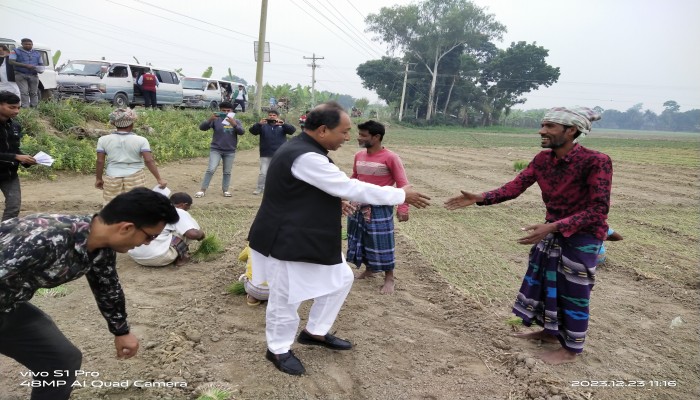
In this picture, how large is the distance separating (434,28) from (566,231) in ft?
161

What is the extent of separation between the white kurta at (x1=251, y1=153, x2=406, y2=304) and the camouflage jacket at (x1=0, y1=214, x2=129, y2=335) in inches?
42.0

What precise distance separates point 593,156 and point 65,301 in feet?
13.9

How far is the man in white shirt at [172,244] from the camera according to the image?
4.62 metres

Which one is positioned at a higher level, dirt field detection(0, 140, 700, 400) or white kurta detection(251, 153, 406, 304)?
white kurta detection(251, 153, 406, 304)

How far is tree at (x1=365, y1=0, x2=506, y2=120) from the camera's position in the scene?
4728cm

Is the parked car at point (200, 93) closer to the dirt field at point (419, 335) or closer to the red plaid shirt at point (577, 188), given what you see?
the dirt field at point (419, 335)

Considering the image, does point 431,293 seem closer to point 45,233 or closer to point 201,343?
point 201,343

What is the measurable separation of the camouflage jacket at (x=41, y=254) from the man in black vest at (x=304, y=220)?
38.2 inches

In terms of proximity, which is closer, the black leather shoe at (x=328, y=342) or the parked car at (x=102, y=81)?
the black leather shoe at (x=328, y=342)

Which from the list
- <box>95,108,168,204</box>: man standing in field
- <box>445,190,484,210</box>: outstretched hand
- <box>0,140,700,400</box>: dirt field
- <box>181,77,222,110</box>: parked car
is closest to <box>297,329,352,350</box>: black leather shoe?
<box>0,140,700,400</box>: dirt field

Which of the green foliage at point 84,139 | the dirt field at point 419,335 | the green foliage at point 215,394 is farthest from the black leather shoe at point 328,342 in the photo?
the green foliage at point 84,139

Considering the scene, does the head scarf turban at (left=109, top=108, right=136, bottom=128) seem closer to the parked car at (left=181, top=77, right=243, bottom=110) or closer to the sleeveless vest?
the sleeveless vest

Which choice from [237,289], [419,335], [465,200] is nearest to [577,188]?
[465,200]

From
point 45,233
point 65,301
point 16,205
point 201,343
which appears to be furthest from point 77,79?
point 45,233
